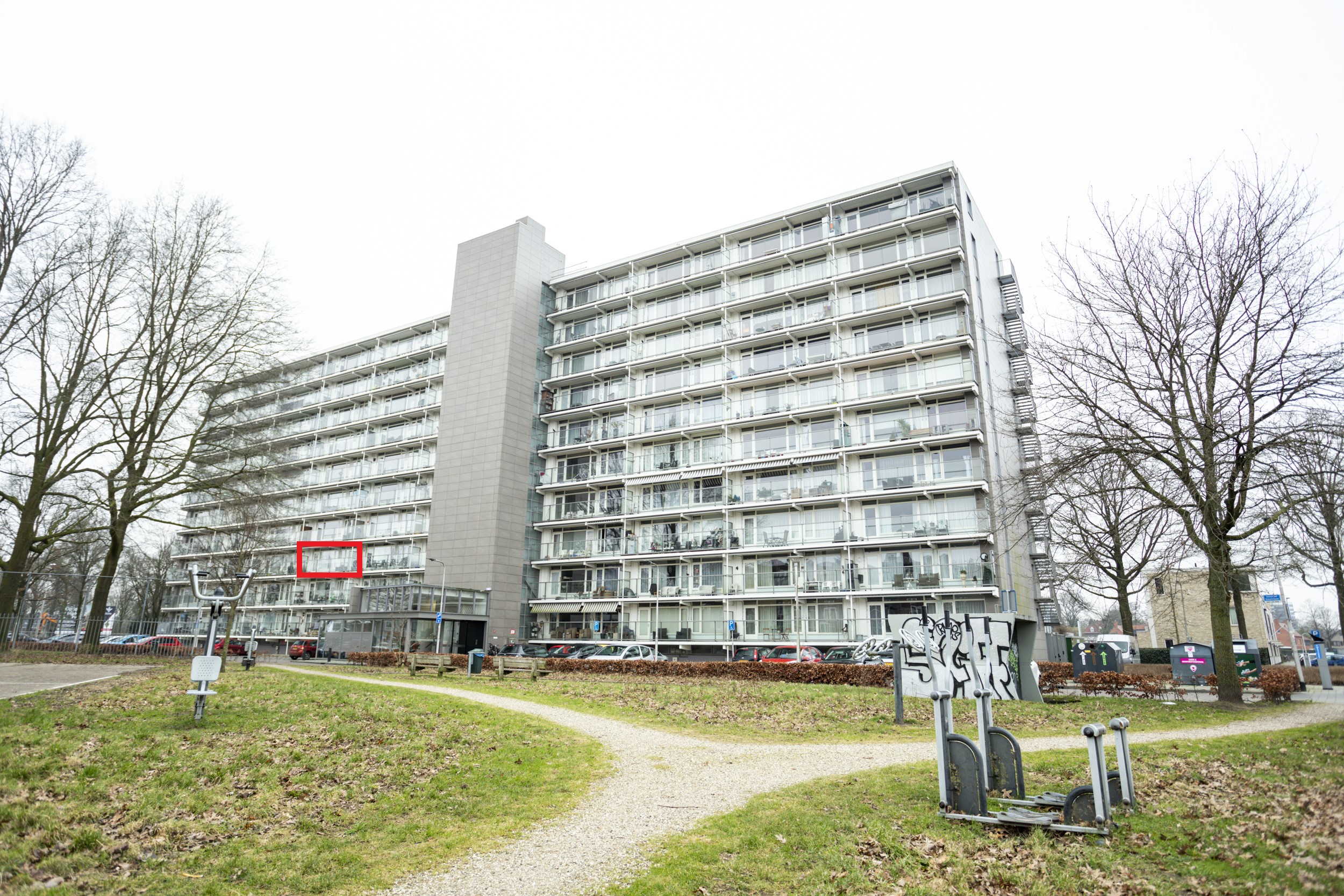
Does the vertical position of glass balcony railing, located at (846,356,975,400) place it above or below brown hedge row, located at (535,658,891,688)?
above

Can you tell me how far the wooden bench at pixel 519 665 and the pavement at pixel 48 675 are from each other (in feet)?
37.9

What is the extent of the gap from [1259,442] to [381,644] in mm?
42015

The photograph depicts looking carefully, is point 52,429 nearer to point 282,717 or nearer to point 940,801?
point 282,717

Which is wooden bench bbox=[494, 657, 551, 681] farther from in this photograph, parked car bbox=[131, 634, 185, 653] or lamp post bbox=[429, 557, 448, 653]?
lamp post bbox=[429, 557, 448, 653]

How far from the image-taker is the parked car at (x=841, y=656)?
29812 millimetres

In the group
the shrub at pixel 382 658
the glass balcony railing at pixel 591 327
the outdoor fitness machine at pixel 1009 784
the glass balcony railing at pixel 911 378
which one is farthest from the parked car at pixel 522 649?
the outdoor fitness machine at pixel 1009 784

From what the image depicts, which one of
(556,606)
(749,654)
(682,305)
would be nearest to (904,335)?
(682,305)

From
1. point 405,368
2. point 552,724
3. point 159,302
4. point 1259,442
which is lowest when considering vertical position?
point 552,724

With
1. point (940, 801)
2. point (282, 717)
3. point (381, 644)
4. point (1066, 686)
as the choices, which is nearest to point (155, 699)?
point (282, 717)

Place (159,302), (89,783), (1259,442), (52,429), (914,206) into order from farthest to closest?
(914,206) → (159,302) → (52,429) → (1259,442) → (89,783)

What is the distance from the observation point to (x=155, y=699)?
13398mm

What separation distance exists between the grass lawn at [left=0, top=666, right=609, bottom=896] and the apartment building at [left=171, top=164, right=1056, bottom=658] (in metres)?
17.2

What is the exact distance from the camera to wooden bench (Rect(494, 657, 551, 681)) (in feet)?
91.5

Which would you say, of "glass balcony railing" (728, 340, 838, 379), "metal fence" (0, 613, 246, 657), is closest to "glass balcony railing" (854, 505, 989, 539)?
"glass balcony railing" (728, 340, 838, 379)
